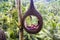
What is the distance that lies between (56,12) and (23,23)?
6.65 ft

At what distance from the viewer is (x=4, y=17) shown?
2.55 metres

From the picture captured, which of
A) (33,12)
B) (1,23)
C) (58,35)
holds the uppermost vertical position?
(33,12)

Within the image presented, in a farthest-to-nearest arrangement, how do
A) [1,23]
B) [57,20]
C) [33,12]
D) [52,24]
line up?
[57,20], [52,24], [1,23], [33,12]

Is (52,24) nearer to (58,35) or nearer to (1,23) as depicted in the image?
(58,35)

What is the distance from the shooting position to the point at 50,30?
8.90 feet

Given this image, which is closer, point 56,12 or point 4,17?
point 4,17

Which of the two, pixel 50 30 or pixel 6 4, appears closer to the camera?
pixel 50 30

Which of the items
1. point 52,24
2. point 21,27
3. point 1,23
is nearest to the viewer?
point 21,27

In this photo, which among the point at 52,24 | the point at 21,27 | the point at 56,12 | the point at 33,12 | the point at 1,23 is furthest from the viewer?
the point at 56,12

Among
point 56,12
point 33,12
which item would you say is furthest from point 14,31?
point 56,12

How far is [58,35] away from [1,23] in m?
0.70

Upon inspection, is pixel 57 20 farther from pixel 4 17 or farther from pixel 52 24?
pixel 4 17

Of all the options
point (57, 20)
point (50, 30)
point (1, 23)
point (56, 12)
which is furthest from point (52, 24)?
point (56, 12)

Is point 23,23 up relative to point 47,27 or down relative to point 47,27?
up
